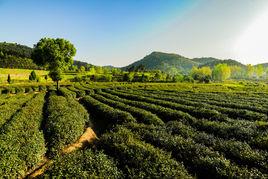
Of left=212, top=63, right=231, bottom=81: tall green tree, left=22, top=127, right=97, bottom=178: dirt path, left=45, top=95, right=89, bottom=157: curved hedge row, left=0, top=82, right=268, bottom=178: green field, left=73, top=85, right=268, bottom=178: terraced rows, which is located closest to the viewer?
left=0, top=82, right=268, bottom=178: green field

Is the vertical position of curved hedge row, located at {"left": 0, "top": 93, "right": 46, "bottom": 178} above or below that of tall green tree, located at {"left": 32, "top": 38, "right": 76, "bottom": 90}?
below

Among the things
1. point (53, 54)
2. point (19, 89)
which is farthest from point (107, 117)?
point (19, 89)

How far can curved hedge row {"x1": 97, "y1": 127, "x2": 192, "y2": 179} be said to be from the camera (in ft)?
28.1

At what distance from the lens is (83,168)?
912cm

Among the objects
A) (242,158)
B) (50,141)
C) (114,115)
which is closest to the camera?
(242,158)

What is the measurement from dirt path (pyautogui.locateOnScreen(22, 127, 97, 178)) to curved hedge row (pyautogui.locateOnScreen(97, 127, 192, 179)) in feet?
10.4

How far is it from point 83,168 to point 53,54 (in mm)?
46049

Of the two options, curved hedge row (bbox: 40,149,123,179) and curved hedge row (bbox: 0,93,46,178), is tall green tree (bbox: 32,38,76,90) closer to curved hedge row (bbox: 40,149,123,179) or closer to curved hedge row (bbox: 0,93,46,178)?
curved hedge row (bbox: 0,93,46,178)

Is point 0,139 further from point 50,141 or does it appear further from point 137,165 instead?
point 137,165

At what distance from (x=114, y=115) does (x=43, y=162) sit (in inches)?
392

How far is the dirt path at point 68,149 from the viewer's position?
1191cm

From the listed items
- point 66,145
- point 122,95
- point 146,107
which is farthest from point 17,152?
point 122,95

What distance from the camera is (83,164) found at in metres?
9.42

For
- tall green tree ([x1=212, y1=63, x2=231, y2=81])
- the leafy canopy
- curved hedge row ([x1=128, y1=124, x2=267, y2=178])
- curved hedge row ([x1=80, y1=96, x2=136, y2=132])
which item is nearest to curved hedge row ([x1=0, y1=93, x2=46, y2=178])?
curved hedge row ([x1=128, y1=124, x2=267, y2=178])
